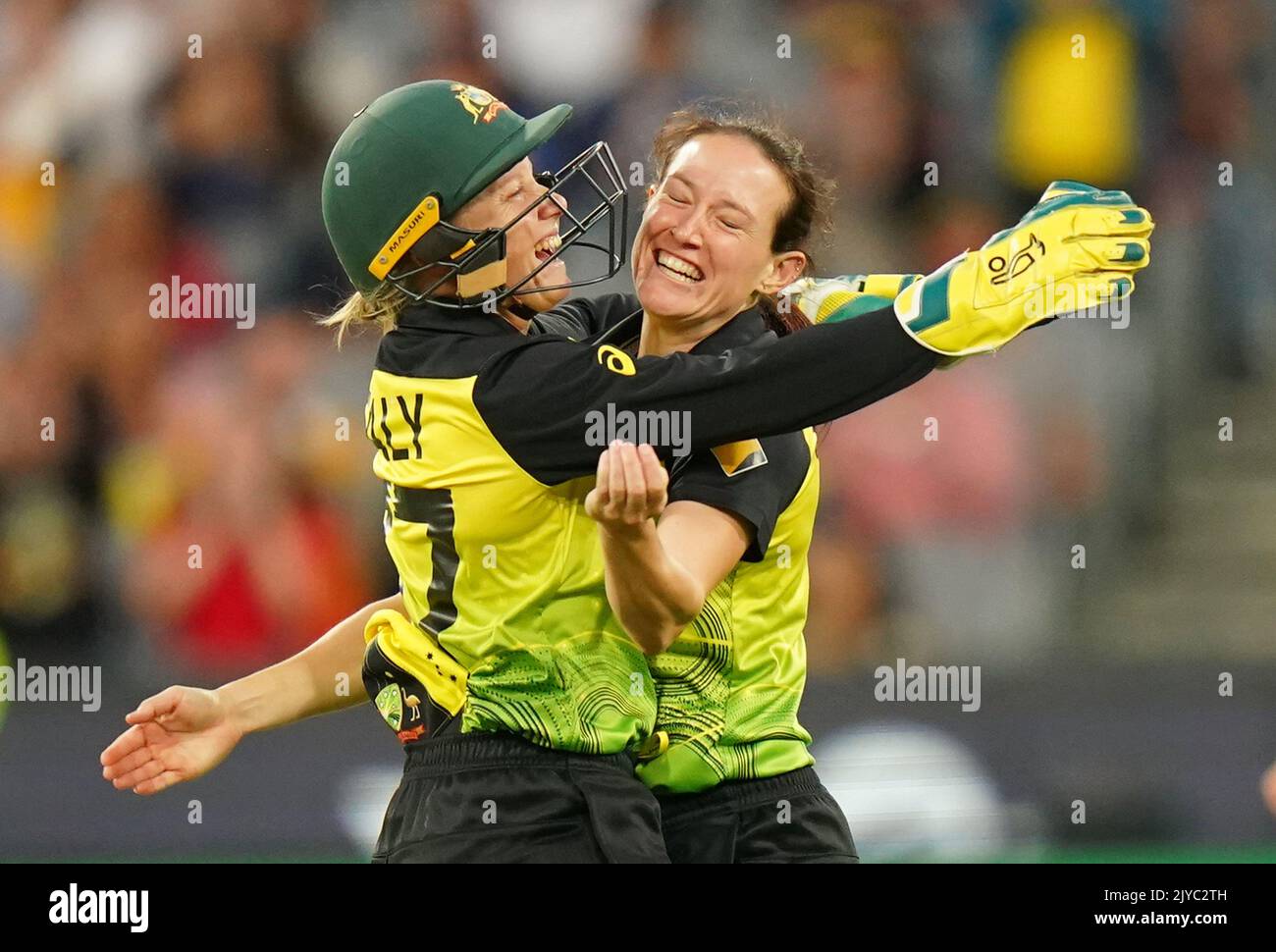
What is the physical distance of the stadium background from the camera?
5238mm

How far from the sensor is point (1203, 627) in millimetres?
5980

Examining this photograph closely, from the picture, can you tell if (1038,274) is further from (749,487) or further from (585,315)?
(585,315)

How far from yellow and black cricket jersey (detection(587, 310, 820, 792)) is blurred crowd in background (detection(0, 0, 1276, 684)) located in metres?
2.45

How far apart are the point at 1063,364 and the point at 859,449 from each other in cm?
76

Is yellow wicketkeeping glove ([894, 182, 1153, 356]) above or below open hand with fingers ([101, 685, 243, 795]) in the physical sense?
above

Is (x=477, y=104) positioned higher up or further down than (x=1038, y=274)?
higher up

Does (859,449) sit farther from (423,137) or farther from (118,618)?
(423,137)

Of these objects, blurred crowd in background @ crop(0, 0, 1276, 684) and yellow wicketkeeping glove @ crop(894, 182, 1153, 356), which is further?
blurred crowd in background @ crop(0, 0, 1276, 684)

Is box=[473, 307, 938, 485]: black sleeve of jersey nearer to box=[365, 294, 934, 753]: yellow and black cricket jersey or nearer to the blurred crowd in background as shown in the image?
box=[365, 294, 934, 753]: yellow and black cricket jersey

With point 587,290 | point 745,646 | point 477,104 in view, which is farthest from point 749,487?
point 587,290

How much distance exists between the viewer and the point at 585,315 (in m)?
3.47

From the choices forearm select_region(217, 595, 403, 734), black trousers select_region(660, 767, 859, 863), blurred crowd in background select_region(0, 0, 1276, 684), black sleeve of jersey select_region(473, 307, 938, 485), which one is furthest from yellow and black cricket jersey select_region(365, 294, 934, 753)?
blurred crowd in background select_region(0, 0, 1276, 684)

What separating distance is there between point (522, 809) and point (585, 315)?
105 centimetres

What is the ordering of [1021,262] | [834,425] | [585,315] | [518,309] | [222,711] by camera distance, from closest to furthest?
[1021,262] → [518,309] → [222,711] → [585,315] → [834,425]
